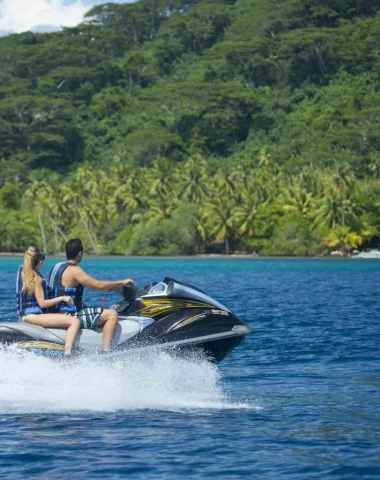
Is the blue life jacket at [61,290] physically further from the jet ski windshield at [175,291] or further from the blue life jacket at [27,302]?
the jet ski windshield at [175,291]

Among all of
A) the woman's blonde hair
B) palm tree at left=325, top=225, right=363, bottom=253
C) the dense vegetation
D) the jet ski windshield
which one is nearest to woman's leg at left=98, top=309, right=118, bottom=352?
the jet ski windshield

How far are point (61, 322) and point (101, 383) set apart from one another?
2.79 ft

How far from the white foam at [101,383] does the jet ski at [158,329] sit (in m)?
0.14

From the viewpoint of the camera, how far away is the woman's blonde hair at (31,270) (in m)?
11.3

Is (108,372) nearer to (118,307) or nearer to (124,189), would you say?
(118,307)

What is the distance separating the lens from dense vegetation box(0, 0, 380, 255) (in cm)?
10038

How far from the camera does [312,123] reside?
15288cm

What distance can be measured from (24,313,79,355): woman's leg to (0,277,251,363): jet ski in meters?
0.08

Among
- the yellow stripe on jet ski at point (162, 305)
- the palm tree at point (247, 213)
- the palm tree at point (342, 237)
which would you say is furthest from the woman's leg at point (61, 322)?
the palm tree at point (342, 237)

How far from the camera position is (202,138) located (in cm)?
15712

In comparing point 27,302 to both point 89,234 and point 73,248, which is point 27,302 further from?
point 89,234

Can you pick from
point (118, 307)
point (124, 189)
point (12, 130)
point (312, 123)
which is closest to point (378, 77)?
point (312, 123)

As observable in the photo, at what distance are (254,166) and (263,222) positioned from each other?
41304 mm

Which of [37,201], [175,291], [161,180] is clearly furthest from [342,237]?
[175,291]
